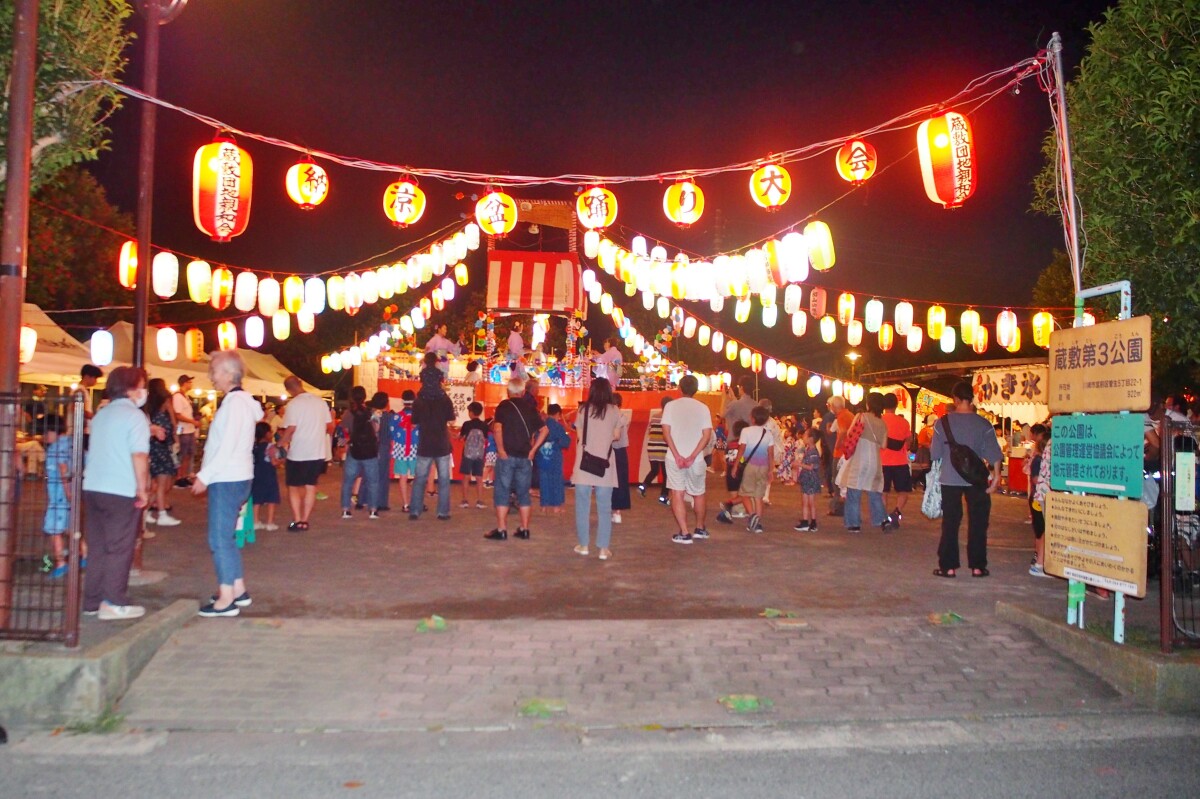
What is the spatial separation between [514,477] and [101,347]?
377 inches

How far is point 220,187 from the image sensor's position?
10266mm

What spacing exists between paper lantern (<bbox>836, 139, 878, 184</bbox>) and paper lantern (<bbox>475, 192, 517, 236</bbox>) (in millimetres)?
6159

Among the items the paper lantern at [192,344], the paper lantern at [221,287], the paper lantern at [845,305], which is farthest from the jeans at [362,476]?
the paper lantern at [845,305]

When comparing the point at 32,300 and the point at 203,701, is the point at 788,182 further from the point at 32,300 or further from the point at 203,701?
the point at 32,300

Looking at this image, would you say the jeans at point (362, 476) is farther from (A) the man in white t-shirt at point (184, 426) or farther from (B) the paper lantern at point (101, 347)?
(B) the paper lantern at point (101, 347)

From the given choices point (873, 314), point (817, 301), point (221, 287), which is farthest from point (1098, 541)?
point (221, 287)

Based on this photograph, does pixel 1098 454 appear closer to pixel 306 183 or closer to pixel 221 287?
pixel 306 183

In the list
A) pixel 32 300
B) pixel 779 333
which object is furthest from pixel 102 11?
pixel 779 333

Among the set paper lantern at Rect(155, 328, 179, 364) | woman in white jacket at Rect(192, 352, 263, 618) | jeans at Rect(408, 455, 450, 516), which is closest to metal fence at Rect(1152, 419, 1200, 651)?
woman in white jacket at Rect(192, 352, 263, 618)

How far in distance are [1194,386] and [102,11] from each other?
67.8ft

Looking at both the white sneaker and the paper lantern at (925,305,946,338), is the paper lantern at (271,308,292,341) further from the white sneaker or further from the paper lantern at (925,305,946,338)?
the white sneaker

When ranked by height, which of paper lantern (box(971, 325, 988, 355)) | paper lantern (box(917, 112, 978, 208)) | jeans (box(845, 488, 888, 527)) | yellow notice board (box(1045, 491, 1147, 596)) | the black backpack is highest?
paper lantern (box(917, 112, 978, 208))

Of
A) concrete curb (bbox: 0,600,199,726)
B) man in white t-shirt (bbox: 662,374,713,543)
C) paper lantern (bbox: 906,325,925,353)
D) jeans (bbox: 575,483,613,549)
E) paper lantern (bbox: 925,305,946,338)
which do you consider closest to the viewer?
concrete curb (bbox: 0,600,199,726)

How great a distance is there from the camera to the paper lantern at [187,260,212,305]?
46.5 ft
